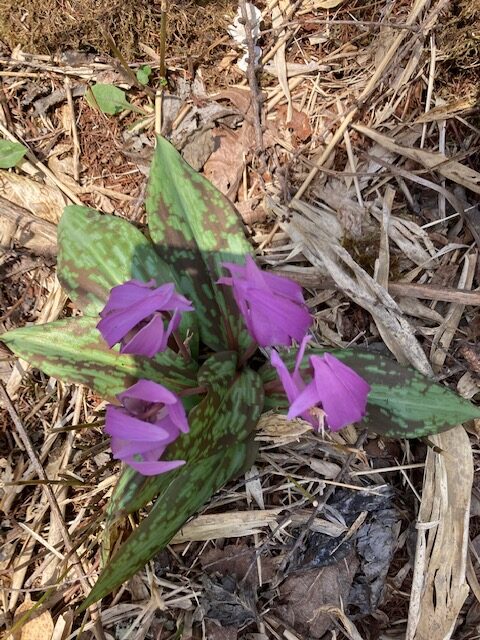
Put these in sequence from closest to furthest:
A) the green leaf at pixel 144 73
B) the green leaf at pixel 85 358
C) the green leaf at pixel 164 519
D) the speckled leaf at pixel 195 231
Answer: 1. the green leaf at pixel 164 519
2. the green leaf at pixel 85 358
3. the speckled leaf at pixel 195 231
4. the green leaf at pixel 144 73

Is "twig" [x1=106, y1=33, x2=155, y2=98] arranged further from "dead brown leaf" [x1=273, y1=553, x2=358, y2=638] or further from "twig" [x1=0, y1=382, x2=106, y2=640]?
"dead brown leaf" [x1=273, y1=553, x2=358, y2=638]

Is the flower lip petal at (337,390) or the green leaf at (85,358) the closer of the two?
the flower lip petal at (337,390)

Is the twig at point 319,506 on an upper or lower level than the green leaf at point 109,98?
lower

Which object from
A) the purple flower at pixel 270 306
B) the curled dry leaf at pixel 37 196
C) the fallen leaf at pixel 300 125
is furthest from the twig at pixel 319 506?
the curled dry leaf at pixel 37 196

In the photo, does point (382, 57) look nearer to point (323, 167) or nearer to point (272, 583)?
point (323, 167)

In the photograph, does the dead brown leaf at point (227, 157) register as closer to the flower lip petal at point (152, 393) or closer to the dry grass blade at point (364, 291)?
the dry grass blade at point (364, 291)

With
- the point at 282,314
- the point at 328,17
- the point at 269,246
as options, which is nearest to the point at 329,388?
the point at 282,314

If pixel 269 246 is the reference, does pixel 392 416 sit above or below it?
below

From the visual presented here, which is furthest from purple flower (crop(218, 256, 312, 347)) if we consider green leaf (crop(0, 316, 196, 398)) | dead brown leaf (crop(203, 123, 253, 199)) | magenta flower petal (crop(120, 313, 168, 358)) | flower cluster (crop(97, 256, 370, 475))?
dead brown leaf (crop(203, 123, 253, 199))

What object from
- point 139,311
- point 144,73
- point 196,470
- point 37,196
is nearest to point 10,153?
point 37,196
